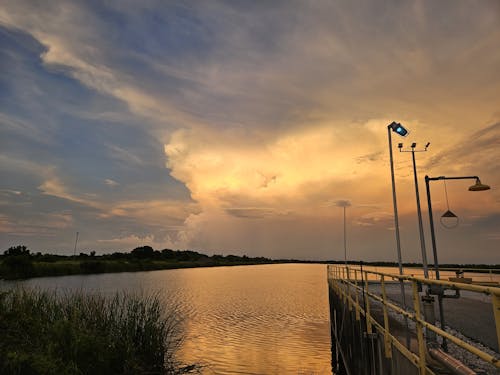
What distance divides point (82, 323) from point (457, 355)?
11.1 metres

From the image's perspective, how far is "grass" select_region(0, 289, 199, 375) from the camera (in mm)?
8117

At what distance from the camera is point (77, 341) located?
29.5 ft

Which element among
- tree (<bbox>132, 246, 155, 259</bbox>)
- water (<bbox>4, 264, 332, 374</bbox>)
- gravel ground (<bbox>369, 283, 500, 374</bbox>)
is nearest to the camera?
gravel ground (<bbox>369, 283, 500, 374</bbox>)

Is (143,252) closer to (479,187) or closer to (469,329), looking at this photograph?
(469,329)

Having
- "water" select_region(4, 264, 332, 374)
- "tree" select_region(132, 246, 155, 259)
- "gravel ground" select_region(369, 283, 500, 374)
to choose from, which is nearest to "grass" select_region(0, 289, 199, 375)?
"water" select_region(4, 264, 332, 374)

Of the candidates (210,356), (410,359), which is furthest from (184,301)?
(410,359)

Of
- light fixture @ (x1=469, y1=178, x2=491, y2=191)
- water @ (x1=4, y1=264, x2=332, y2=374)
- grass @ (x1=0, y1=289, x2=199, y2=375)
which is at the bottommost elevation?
water @ (x1=4, y1=264, x2=332, y2=374)

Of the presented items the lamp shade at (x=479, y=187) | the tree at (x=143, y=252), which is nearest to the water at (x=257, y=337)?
the lamp shade at (x=479, y=187)

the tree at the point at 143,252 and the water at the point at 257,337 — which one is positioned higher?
the tree at the point at 143,252

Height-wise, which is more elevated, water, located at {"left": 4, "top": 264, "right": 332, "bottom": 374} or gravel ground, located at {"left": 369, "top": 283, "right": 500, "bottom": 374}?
gravel ground, located at {"left": 369, "top": 283, "right": 500, "bottom": 374}

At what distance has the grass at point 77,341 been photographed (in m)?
8.12

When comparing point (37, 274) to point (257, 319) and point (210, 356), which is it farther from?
point (210, 356)

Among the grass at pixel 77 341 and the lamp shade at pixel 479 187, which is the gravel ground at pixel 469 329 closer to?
the lamp shade at pixel 479 187

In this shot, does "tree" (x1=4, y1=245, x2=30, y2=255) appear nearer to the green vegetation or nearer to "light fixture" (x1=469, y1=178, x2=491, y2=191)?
the green vegetation
